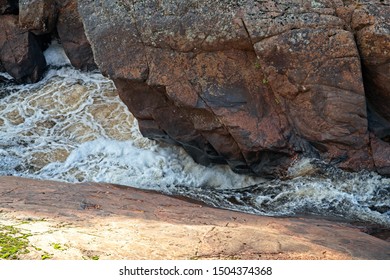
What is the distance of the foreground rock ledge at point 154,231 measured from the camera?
351 centimetres

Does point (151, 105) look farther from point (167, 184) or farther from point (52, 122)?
point (52, 122)

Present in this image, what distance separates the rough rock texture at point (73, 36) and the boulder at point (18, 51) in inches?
24.6

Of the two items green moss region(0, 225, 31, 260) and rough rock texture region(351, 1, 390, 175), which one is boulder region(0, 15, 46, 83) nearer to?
rough rock texture region(351, 1, 390, 175)

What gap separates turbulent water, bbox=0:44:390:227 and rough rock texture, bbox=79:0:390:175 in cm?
33

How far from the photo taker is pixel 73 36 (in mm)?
10344

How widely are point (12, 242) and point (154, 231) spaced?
1.07 meters

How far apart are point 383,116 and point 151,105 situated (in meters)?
3.27

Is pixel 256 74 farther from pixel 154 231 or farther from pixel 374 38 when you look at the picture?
pixel 154 231

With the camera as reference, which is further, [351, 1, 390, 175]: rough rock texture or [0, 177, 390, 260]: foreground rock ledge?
[351, 1, 390, 175]: rough rock texture

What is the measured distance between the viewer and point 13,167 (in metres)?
8.20

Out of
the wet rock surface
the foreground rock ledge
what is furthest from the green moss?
the wet rock surface

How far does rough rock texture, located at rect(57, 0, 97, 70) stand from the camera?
1024 cm

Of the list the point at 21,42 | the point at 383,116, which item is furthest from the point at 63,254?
the point at 21,42

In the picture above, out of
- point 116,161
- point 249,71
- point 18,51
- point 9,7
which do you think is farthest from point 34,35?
point 249,71
